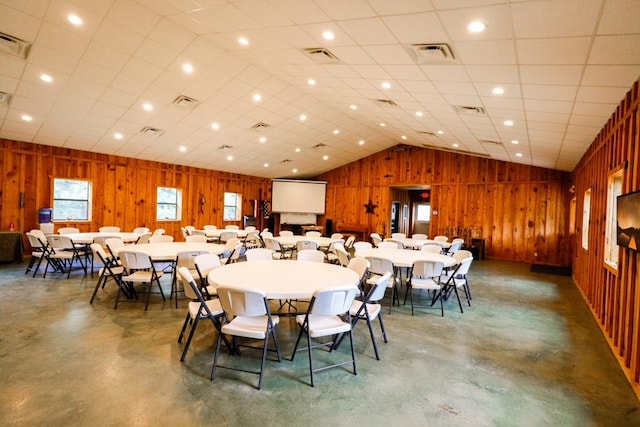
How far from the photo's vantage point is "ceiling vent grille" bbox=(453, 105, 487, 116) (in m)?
5.44

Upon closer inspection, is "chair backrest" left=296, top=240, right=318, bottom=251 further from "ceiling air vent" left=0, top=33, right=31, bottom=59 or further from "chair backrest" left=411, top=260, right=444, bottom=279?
"ceiling air vent" left=0, top=33, right=31, bottom=59

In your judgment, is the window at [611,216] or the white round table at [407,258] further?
the white round table at [407,258]

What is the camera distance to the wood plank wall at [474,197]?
395 inches

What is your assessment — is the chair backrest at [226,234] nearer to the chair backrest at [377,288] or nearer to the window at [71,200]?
the window at [71,200]

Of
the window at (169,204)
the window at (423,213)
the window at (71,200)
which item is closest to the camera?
the window at (71,200)

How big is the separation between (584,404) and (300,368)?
7.42ft

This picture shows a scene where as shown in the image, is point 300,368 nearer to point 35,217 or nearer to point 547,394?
point 547,394

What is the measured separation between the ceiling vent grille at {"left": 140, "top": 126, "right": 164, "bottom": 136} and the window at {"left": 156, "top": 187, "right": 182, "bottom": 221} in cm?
298

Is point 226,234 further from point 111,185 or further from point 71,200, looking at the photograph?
point 71,200

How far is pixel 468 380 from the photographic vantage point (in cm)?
286

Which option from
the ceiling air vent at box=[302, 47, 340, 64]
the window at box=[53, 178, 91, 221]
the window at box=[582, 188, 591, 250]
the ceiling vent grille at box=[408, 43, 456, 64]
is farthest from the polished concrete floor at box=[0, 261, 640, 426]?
the window at box=[53, 178, 91, 221]

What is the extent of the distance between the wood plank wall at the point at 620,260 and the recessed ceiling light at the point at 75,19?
618 cm

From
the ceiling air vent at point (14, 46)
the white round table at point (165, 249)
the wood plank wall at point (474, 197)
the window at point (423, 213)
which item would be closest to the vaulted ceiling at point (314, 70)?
the ceiling air vent at point (14, 46)

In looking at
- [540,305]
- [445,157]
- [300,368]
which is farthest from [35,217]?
[445,157]
